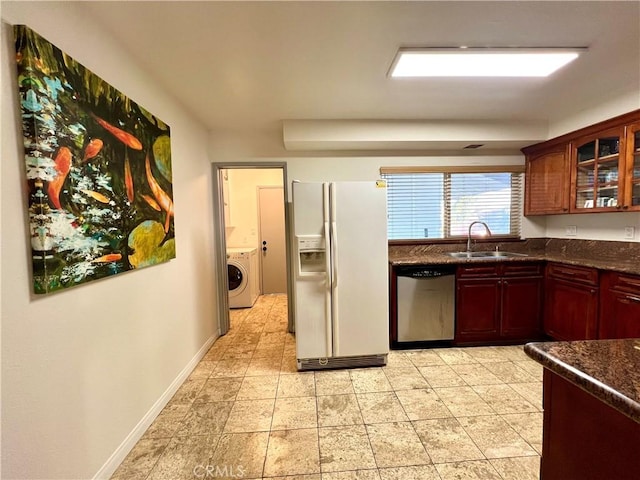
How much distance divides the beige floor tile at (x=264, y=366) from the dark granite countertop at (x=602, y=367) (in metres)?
2.13

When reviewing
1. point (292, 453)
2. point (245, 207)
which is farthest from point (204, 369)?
point (245, 207)

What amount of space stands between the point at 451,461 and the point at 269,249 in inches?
163

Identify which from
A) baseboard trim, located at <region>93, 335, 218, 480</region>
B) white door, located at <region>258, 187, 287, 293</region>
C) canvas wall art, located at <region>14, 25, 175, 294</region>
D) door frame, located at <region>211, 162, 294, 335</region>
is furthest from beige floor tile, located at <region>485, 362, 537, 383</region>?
white door, located at <region>258, 187, 287, 293</region>

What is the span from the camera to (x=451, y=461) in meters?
1.49

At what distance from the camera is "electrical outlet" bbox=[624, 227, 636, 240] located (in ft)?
8.23

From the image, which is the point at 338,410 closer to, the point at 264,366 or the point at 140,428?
the point at 264,366

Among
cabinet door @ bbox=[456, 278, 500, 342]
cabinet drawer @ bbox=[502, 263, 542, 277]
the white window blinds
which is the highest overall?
the white window blinds

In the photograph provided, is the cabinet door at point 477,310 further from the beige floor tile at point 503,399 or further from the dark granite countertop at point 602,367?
the dark granite countertop at point 602,367

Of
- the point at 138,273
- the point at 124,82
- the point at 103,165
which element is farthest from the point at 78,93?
the point at 138,273

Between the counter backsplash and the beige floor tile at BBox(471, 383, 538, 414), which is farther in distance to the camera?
the counter backsplash

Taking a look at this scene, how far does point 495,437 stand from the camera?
5.42 ft

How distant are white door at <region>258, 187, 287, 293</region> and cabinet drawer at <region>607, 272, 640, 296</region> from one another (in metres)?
4.14

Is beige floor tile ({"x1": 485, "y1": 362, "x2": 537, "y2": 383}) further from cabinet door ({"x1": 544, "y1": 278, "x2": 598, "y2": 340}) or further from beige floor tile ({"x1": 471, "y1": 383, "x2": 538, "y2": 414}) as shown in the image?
cabinet door ({"x1": 544, "y1": 278, "x2": 598, "y2": 340})

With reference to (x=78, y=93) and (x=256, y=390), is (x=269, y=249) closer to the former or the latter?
(x=256, y=390)
